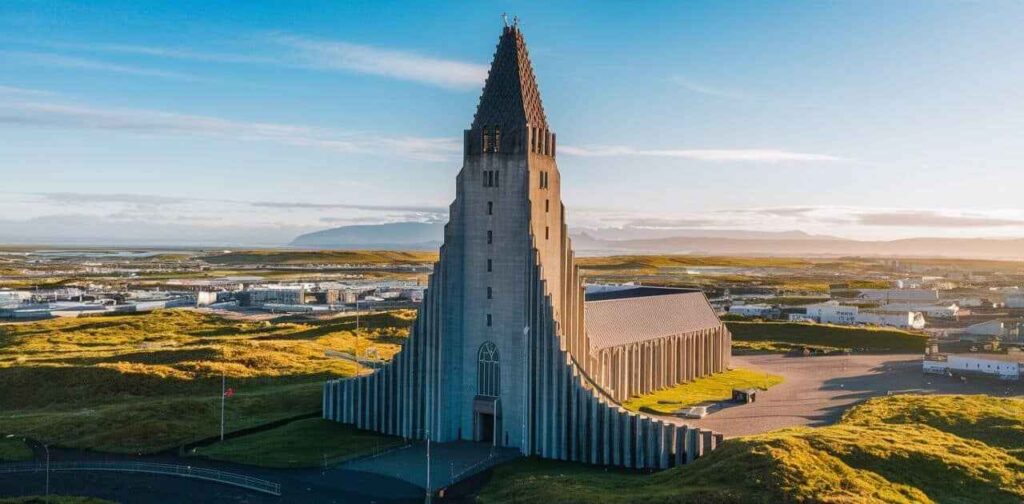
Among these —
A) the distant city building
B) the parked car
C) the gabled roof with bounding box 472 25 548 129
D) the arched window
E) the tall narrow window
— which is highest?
the gabled roof with bounding box 472 25 548 129

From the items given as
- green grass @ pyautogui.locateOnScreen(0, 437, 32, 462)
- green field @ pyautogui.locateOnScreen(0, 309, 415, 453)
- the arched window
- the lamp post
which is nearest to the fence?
the lamp post

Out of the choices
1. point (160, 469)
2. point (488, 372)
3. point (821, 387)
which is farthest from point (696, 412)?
point (160, 469)

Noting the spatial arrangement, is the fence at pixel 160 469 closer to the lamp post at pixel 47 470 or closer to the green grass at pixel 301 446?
the lamp post at pixel 47 470

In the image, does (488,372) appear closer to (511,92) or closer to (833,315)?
(511,92)

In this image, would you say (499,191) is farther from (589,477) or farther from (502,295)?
(589,477)

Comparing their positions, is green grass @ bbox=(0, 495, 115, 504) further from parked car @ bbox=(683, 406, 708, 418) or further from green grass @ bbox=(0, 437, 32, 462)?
parked car @ bbox=(683, 406, 708, 418)

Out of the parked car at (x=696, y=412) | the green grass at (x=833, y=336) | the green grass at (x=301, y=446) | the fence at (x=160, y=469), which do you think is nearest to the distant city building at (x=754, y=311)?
the green grass at (x=833, y=336)

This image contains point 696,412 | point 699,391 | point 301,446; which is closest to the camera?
point 301,446
